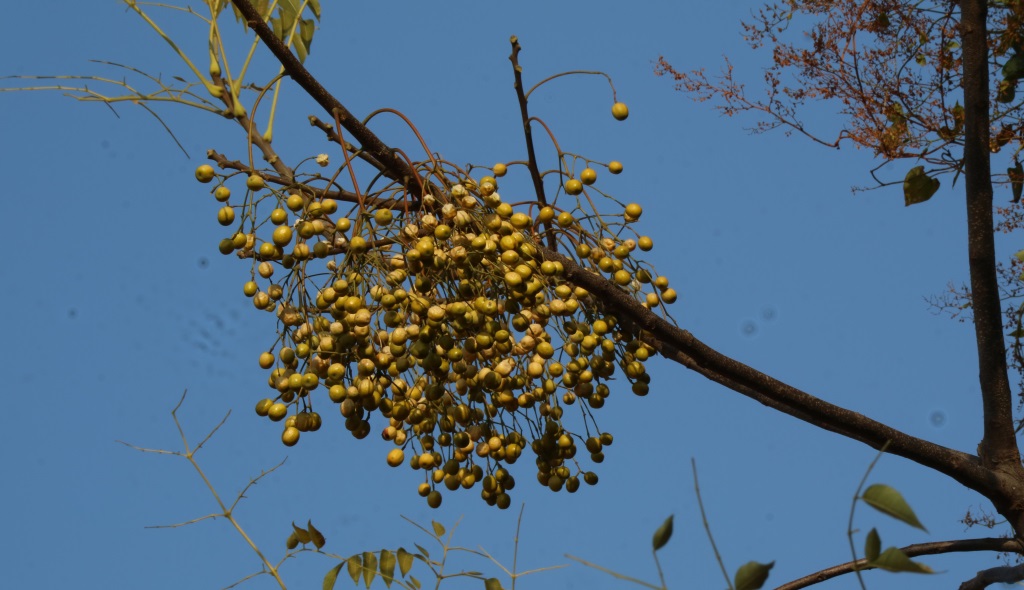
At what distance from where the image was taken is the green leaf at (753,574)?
3.62 feet

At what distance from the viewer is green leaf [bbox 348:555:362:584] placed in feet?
5.81

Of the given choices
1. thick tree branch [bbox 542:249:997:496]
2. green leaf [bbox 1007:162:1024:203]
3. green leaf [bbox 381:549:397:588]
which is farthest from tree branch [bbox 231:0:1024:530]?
green leaf [bbox 1007:162:1024:203]

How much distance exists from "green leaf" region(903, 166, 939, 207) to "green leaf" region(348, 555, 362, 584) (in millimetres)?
1397

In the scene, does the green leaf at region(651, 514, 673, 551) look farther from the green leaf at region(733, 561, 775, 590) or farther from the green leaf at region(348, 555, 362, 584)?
the green leaf at region(348, 555, 362, 584)

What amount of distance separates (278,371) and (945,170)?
1.47m

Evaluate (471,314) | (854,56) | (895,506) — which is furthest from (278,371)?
(854,56)

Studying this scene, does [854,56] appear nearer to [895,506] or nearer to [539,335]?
[539,335]

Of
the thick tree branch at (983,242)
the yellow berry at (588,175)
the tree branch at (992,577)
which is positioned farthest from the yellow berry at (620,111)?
the tree branch at (992,577)

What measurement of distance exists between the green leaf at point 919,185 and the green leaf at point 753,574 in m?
1.60

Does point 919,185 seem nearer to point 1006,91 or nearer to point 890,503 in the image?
point 1006,91

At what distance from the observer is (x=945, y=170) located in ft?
8.41

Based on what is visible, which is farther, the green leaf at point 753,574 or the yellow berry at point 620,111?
the yellow berry at point 620,111

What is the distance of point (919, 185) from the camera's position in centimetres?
252

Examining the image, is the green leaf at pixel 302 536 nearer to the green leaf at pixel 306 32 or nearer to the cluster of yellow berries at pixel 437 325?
the cluster of yellow berries at pixel 437 325
